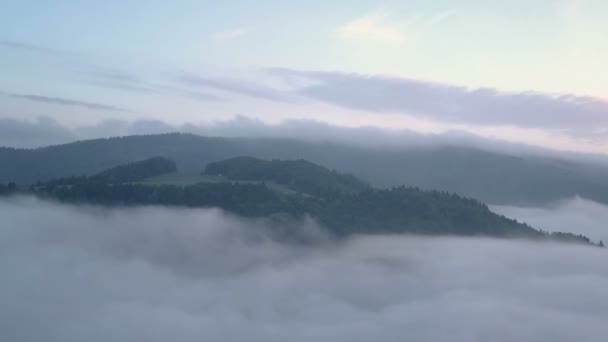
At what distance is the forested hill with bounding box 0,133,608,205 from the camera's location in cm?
13562

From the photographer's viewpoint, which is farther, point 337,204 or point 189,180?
point 189,180

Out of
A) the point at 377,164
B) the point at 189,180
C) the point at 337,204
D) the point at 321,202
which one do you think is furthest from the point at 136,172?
the point at 377,164

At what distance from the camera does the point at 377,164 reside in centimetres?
15688

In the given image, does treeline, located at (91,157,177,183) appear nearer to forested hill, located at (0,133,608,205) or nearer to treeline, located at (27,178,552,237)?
treeline, located at (27,178,552,237)

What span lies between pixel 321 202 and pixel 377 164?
6769cm

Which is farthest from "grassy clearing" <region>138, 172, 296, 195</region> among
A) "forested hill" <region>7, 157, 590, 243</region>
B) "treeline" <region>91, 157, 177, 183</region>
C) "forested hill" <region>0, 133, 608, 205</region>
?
"forested hill" <region>0, 133, 608, 205</region>

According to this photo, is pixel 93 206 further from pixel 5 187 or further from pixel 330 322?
pixel 330 322

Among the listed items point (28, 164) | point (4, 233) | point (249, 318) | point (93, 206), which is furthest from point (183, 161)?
point (249, 318)

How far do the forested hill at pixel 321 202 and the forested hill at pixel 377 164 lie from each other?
37.8 m

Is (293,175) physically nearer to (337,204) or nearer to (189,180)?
(337,204)

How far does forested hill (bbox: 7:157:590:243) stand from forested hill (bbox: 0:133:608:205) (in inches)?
1487

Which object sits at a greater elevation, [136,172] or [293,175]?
[293,175]

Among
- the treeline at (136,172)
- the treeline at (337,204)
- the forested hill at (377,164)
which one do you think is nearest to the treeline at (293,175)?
the treeline at (337,204)

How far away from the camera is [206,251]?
82438mm
